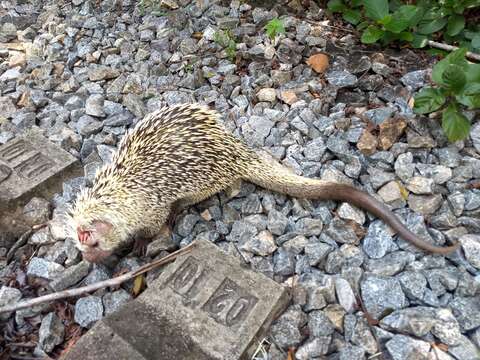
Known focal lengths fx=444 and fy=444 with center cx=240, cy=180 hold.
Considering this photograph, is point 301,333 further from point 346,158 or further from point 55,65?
point 55,65

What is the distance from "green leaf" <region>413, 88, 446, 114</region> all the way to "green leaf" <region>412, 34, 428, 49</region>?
0.93 metres

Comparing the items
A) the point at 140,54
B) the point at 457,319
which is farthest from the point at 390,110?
the point at 140,54

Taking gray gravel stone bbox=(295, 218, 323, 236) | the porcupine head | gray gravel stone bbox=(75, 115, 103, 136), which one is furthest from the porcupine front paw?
gray gravel stone bbox=(75, 115, 103, 136)

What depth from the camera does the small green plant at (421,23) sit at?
3.93m

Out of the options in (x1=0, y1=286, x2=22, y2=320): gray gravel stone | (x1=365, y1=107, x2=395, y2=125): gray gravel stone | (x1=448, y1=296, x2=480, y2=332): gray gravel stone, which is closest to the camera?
(x1=448, y1=296, x2=480, y2=332): gray gravel stone

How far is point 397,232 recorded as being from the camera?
3033mm

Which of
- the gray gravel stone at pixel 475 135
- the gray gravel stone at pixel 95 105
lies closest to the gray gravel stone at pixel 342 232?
the gray gravel stone at pixel 475 135

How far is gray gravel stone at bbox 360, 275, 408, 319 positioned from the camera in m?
2.74

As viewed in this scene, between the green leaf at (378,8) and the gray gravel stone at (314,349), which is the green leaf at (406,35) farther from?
the gray gravel stone at (314,349)

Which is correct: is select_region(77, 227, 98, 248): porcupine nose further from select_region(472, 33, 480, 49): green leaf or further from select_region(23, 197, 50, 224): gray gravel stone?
select_region(472, 33, 480, 49): green leaf

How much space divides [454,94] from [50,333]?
3.31 m

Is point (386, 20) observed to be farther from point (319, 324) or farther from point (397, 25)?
point (319, 324)

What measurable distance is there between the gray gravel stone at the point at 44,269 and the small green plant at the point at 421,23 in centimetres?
327

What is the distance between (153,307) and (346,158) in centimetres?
189
